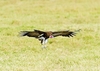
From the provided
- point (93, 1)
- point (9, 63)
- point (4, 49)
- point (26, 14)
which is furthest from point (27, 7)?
point (9, 63)

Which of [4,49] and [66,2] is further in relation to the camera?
[66,2]

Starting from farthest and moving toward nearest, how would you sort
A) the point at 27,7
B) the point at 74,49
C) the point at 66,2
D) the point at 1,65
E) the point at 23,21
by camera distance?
the point at 66,2, the point at 27,7, the point at 23,21, the point at 74,49, the point at 1,65

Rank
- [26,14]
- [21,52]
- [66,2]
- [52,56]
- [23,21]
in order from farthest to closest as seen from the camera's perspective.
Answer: [66,2] < [26,14] < [23,21] < [21,52] < [52,56]

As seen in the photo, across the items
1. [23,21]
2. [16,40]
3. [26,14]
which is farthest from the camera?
[26,14]

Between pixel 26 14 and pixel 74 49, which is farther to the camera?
pixel 26 14

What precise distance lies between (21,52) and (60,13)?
14.7 metres

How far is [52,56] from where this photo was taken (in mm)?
10781

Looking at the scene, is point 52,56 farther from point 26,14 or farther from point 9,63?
point 26,14

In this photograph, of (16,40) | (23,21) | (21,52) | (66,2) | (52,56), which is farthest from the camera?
(66,2)

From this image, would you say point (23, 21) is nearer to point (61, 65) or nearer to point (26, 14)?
point (26, 14)

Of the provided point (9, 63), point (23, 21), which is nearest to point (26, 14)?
point (23, 21)

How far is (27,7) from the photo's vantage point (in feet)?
94.5

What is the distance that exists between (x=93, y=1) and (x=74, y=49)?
60.1 feet

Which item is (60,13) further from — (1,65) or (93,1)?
(1,65)
